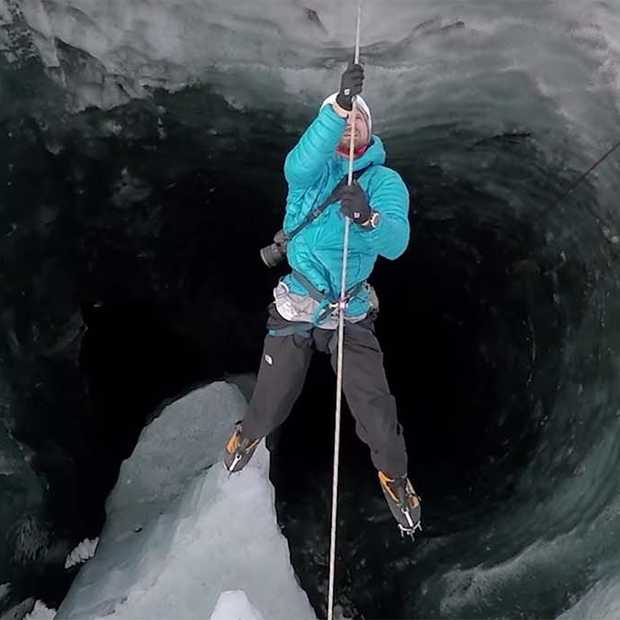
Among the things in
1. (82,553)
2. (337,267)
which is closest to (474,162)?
(337,267)

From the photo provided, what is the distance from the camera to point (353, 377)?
8.36 ft

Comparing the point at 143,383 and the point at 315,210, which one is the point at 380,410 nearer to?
the point at 315,210

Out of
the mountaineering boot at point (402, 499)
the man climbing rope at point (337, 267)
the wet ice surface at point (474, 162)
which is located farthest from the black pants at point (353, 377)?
the wet ice surface at point (474, 162)

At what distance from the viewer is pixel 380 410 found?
8.34ft

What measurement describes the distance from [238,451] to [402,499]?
1.86 ft

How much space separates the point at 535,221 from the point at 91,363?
1928 mm

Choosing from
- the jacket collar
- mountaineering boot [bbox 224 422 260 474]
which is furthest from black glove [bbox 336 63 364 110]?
mountaineering boot [bbox 224 422 260 474]

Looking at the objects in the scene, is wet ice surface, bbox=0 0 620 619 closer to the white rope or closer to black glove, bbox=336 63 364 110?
the white rope

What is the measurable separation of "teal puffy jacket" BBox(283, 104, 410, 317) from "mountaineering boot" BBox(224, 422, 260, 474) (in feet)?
2.12

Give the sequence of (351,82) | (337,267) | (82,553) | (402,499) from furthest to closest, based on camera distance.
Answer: (82,553), (402,499), (337,267), (351,82)

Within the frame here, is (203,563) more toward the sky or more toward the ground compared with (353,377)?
more toward the ground

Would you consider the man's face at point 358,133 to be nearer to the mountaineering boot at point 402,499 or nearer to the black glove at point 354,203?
the black glove at point 354,203

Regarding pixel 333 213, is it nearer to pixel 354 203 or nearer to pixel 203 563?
pixel 354 203

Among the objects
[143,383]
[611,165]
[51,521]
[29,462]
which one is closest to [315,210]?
[611,165]
